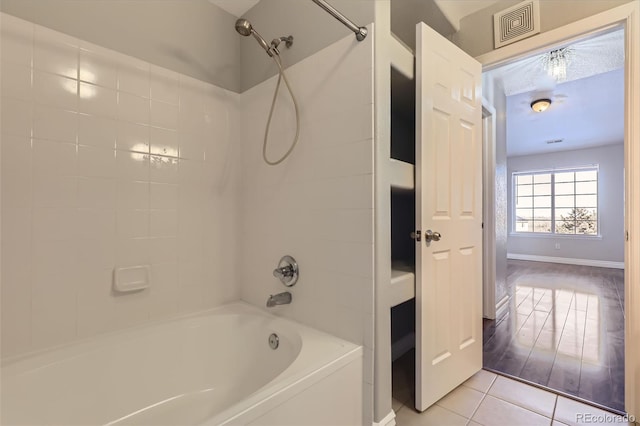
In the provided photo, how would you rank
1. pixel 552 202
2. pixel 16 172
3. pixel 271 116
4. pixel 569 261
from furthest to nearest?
pixel 552 202
pixel 569 261
pixel 271 116
pixel 16 172

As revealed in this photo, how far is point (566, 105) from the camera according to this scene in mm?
3750

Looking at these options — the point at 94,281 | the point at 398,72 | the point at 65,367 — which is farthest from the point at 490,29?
the point at 65,367

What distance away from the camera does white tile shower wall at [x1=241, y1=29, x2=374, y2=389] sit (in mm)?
1254

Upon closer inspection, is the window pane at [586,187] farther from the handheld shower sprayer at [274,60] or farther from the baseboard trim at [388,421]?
the handheld shower sprayer at [274,60]

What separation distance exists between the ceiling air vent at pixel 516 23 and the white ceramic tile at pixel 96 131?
7.71 feet

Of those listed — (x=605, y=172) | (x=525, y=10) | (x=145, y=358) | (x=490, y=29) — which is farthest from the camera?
(x=605, y=172)

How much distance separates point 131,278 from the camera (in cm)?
145

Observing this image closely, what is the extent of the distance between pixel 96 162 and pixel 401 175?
1.50 m

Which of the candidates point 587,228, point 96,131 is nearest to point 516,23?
point 96,131

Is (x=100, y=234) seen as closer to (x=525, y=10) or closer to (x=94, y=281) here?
(x=94, y=281)

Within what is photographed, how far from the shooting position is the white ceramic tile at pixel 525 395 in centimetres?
149

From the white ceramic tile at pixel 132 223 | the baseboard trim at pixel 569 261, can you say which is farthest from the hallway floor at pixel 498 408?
the baseboard trim at pixel 569 261

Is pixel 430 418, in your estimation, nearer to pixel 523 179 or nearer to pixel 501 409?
pixel 501 409

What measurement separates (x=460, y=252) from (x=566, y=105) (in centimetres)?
363
